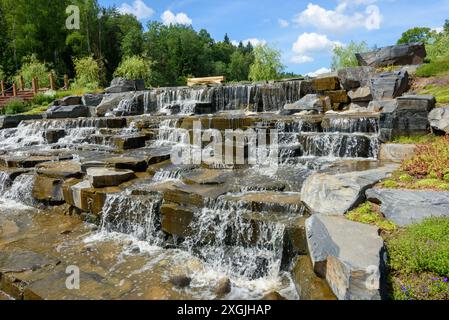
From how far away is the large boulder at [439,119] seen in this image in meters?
6.98

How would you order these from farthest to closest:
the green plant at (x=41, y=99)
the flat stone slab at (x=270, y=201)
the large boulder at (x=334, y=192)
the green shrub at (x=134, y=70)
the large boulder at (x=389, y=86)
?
the green shrub at (x=134, y=70), the green plant at (x=41, y=99), the large boulder at (x=389, y=86), the flat stone slab at (x=270, y=201), the large boulder at (x=334, y=192)

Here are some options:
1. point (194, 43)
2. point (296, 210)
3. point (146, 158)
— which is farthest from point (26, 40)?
point (296, 210)

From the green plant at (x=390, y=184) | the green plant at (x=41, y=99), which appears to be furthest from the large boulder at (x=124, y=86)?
the green plant at (x=390, y=184)

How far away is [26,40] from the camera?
37.9 metres

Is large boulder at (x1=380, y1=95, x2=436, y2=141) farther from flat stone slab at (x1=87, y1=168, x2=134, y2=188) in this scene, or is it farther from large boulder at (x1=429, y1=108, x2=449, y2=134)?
flat stone slab at (x1=87, y1=168, x2=134, y2=188)

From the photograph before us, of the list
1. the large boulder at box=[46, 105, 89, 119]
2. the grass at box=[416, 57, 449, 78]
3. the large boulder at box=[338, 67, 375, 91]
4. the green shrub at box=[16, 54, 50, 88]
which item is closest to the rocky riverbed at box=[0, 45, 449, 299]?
the large boulder at box=[338, 67, 375, 91]

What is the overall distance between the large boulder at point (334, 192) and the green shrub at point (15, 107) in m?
20.8

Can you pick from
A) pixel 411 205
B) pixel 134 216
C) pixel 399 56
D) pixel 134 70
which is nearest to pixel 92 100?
pixel 134 70

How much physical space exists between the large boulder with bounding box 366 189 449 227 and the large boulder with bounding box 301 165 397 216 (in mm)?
356

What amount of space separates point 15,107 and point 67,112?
530 cm

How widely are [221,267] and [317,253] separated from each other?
1679mm

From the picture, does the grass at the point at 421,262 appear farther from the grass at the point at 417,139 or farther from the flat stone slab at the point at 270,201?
the grass at the point at 417,139

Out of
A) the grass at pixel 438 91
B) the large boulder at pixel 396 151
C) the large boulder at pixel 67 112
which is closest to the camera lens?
the large boulder at pixel 396 151

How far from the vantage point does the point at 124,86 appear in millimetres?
21406
